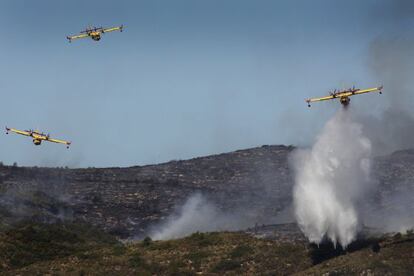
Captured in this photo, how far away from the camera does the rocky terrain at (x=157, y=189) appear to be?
11456 centimetres

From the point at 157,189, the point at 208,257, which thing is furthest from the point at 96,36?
the point at 208,257

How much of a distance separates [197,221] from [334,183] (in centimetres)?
3970

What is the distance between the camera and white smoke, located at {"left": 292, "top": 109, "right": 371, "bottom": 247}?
79.6m

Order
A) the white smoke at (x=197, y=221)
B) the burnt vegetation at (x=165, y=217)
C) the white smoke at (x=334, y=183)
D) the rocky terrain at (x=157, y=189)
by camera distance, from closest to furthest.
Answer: the burnt vegetation at (x=165, y=217), the white smoke at (x=334, y=183), the white smoke at (x=197, y=221), the rocky terrain at (x=157, y=189)

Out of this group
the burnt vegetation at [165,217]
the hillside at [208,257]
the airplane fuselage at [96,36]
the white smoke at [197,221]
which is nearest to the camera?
the hillside at [208,257]

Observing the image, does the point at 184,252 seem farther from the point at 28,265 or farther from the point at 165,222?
the point at 165,222

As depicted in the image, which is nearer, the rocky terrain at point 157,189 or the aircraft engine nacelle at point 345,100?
the aircraft engine nacelle at point 345,100

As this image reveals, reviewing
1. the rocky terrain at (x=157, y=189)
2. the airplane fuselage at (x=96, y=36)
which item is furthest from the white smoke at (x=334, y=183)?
the airplane fuselage at (x=96, y=36)

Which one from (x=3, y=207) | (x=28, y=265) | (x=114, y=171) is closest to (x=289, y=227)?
(x=28, y=265)

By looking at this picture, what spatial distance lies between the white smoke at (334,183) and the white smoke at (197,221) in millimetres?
29863

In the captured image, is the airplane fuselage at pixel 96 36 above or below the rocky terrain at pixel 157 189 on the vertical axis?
above

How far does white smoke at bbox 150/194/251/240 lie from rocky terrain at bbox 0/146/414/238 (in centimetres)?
194

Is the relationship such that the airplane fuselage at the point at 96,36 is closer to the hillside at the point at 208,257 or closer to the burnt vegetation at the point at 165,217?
the burnt vegetation at the point at 165,217

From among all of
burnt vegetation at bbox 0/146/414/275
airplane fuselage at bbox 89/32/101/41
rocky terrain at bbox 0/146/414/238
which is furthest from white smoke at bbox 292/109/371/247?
airplane fuselage at bbox 89/32/101/41
